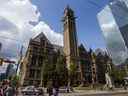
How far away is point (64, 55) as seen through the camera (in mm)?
79312

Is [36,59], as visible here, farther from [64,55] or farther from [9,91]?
[9,91]

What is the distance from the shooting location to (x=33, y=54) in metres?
66.5

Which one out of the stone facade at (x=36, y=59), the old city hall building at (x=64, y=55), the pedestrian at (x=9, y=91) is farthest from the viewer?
the old city hall building at (x=64, y=55)

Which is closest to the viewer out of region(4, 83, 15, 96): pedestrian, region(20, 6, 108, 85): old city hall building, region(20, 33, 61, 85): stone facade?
region(4, 83, 15, 96): pedestrian

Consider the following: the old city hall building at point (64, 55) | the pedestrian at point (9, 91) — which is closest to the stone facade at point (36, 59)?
the old city hall building at point (64, 55)

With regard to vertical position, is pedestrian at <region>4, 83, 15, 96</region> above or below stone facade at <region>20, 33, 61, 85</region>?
below

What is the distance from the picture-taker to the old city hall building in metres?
64.2

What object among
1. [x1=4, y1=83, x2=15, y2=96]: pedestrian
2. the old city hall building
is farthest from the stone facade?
[x1=4, y1=83, x2=15, y2=96]: pedestrian

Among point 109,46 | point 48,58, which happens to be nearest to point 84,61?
point 48,58

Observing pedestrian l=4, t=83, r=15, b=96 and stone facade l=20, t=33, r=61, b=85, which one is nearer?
pedestrian l=4, t=83, r=15, b=96

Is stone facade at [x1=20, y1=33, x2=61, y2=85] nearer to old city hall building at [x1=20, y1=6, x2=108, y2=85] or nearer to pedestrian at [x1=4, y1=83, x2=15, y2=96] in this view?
old city hall building at [x1=20, y1=6, x2=108, y2=85]

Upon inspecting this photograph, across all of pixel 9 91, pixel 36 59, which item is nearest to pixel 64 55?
pixel 36 59

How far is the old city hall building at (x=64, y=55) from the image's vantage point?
6425 cm

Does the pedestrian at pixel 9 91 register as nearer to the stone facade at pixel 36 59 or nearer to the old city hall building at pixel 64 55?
the old city hall building at pixel 64 55
